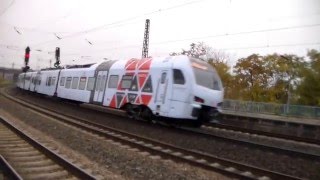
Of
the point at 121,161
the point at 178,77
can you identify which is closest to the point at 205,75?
the point at 178,77

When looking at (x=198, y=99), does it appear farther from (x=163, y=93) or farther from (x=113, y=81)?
(x=113, y=81)

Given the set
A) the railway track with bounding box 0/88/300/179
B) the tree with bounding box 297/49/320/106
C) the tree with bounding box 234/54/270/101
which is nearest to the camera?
the railway track with bounding box 0/88/300/179

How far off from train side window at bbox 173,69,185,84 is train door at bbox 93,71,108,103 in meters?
6.25

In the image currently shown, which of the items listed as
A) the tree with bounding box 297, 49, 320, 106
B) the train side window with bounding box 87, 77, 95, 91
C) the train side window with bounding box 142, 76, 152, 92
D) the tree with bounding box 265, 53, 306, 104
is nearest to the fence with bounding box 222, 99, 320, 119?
the train side window with bounding box 87, 77, 95, 91

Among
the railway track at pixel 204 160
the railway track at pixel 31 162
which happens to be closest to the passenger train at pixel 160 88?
the railway track at pixel 204 160

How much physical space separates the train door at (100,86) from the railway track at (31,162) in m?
8.27

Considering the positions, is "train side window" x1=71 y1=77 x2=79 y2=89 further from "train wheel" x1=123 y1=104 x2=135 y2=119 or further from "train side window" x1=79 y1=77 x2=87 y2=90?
"train wheel" x1=123 y1=104 x2=135 y2=119

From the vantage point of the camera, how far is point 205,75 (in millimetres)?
16625

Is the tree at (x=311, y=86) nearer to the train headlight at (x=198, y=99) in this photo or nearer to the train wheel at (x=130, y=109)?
the train wheel at (x=130, y=109)

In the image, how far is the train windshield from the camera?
16141 mm

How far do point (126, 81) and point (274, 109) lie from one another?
61.9 feet

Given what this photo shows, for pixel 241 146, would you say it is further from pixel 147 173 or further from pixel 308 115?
pixel 308 115

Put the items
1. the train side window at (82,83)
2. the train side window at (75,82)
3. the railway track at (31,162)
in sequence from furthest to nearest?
the train side window at (75,82), the train side window at (82,83), the railway track at (31,162)

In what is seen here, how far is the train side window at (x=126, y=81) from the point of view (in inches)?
751
